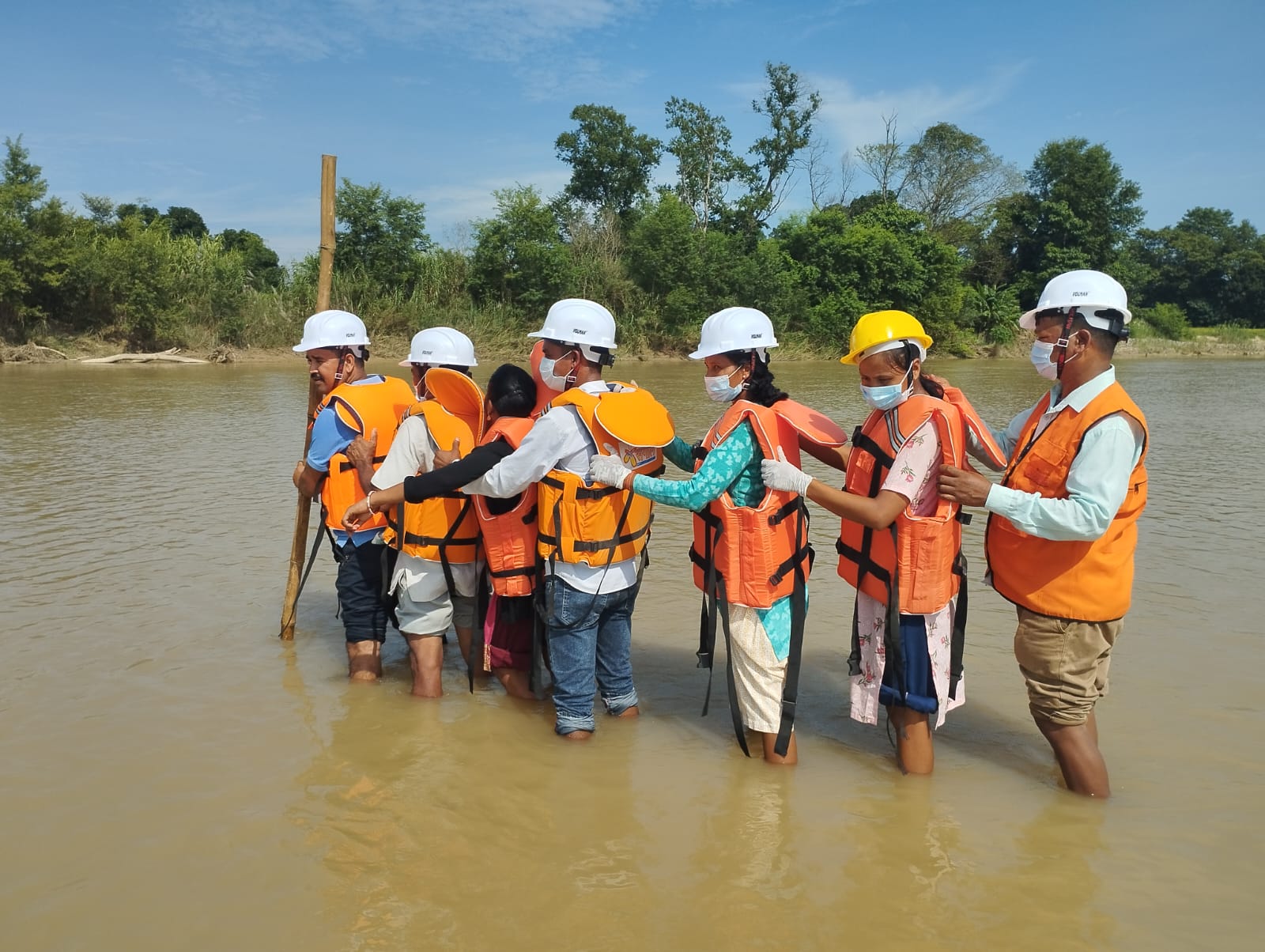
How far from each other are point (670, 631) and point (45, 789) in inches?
150

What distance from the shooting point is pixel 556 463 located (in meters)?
4.34

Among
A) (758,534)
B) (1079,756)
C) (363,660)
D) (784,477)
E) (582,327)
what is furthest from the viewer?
(363,660)

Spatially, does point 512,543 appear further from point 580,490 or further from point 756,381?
point 756,381

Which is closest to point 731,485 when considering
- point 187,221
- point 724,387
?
point 724,387

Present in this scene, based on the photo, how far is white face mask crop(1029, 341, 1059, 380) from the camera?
388cm

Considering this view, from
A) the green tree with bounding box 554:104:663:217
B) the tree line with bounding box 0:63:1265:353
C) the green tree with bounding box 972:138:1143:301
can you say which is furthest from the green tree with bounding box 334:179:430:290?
the green tree with bounding box 972:138:1143:301

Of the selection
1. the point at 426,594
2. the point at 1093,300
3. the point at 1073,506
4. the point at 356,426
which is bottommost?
the point at 426,594

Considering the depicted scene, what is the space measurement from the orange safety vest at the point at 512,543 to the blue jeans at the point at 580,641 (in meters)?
0.33

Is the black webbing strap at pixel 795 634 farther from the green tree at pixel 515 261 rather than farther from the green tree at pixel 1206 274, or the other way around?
the green tree at pixel 1206 274

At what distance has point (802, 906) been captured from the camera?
3.32 metres

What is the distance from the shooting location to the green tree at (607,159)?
5131cm

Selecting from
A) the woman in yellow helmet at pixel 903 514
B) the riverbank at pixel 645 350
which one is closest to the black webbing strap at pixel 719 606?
the woman in yellow helmet at pixel 903 514

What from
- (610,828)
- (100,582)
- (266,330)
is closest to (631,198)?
(266,330)

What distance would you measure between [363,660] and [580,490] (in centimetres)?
204
